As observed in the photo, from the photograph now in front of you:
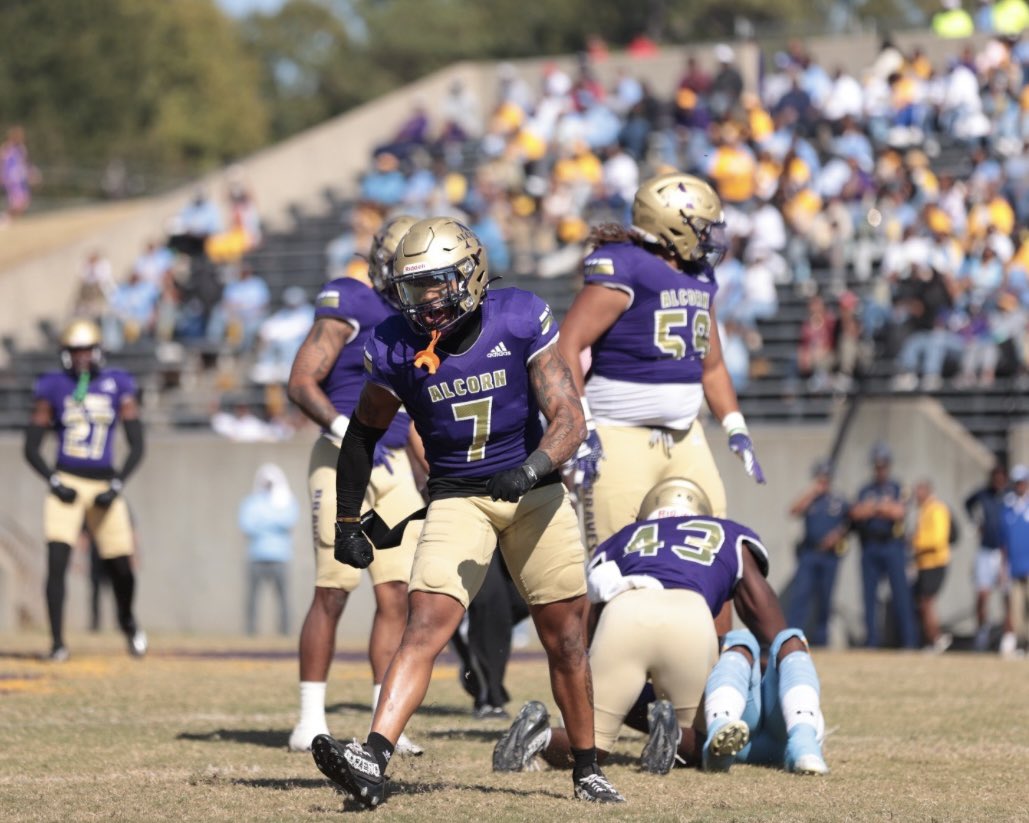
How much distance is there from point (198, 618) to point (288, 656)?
6.02 meters

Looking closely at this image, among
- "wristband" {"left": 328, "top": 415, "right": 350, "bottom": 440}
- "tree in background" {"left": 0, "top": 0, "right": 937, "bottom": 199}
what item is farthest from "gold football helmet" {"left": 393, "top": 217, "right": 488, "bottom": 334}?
"tree in background" {"left": 0, "top": 0, "right": 937, "bottom": 199}

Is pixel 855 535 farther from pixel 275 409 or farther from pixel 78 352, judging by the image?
pixel 78 352

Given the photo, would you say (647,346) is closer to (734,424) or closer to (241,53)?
(734,424)

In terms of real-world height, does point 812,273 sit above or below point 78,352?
above

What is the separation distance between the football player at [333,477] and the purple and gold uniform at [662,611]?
1.09 metres

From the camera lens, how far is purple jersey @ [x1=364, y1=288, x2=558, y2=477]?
660 centimetres

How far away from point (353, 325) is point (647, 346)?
4.32 feet

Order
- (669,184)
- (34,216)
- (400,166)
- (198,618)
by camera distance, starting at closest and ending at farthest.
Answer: (669,184), (198,618), (400,166), (34,216)

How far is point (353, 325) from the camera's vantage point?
8352 mm

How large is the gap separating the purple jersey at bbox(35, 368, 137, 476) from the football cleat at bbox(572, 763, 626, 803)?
668 centimetres

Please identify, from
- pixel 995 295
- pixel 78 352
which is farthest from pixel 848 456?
pixel 78 352

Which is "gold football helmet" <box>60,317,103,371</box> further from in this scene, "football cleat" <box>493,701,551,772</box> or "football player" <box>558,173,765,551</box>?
"football cleat" <box>493,701,551,772</box>

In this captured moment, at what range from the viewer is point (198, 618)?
19781mm

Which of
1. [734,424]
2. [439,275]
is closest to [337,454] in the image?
[734,424]
